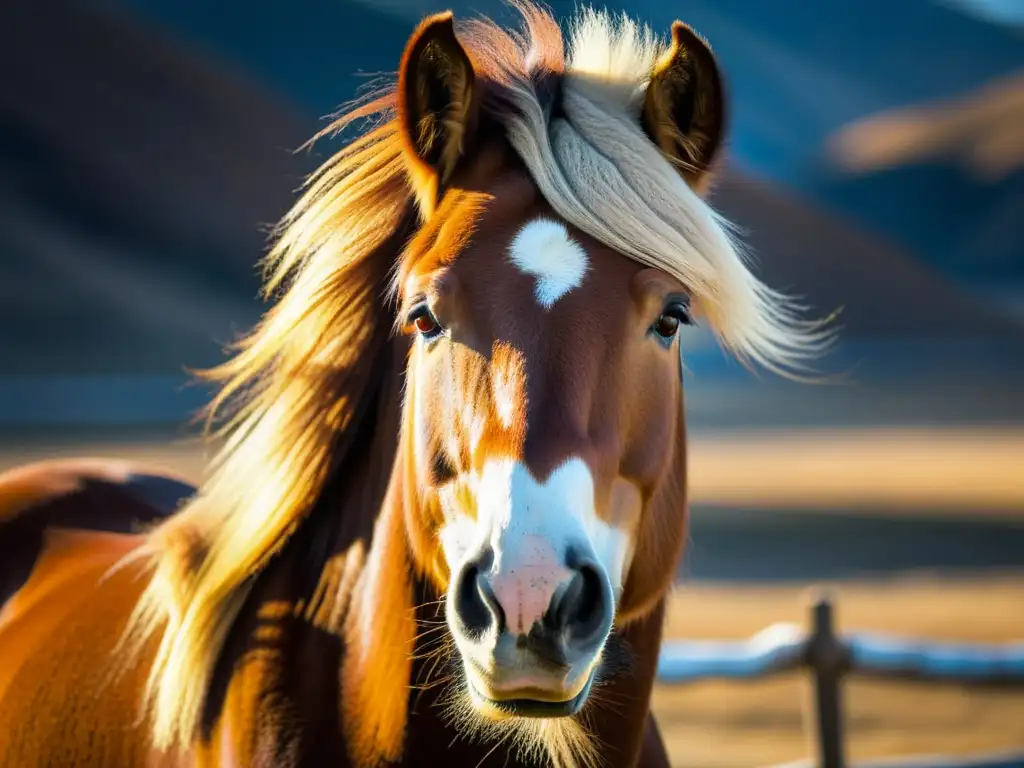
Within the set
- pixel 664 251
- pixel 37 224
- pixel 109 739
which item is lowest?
pixel 109 739

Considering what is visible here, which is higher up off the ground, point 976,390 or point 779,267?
point 779,267

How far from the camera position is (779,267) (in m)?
52.0

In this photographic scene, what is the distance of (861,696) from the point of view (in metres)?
6.71

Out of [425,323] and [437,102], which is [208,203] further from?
[425,323]

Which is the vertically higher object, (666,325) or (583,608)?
(666,325)

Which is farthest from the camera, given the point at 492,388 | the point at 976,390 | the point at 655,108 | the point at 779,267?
the point at 779,267

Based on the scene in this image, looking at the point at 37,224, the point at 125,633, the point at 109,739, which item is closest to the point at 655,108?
the point at 125,633

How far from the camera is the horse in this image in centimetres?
188

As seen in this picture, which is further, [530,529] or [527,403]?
[527,403]

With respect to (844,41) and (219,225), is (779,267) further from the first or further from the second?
(844,41)

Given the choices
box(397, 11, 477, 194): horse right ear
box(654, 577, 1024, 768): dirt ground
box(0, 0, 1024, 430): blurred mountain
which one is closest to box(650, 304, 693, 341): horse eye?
box(397, 11, 477, 194): horse right ear

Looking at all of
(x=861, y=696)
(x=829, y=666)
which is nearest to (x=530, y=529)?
(x=829, y=666)

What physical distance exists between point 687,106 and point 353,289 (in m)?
0.79

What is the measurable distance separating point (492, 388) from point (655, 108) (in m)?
0.73
